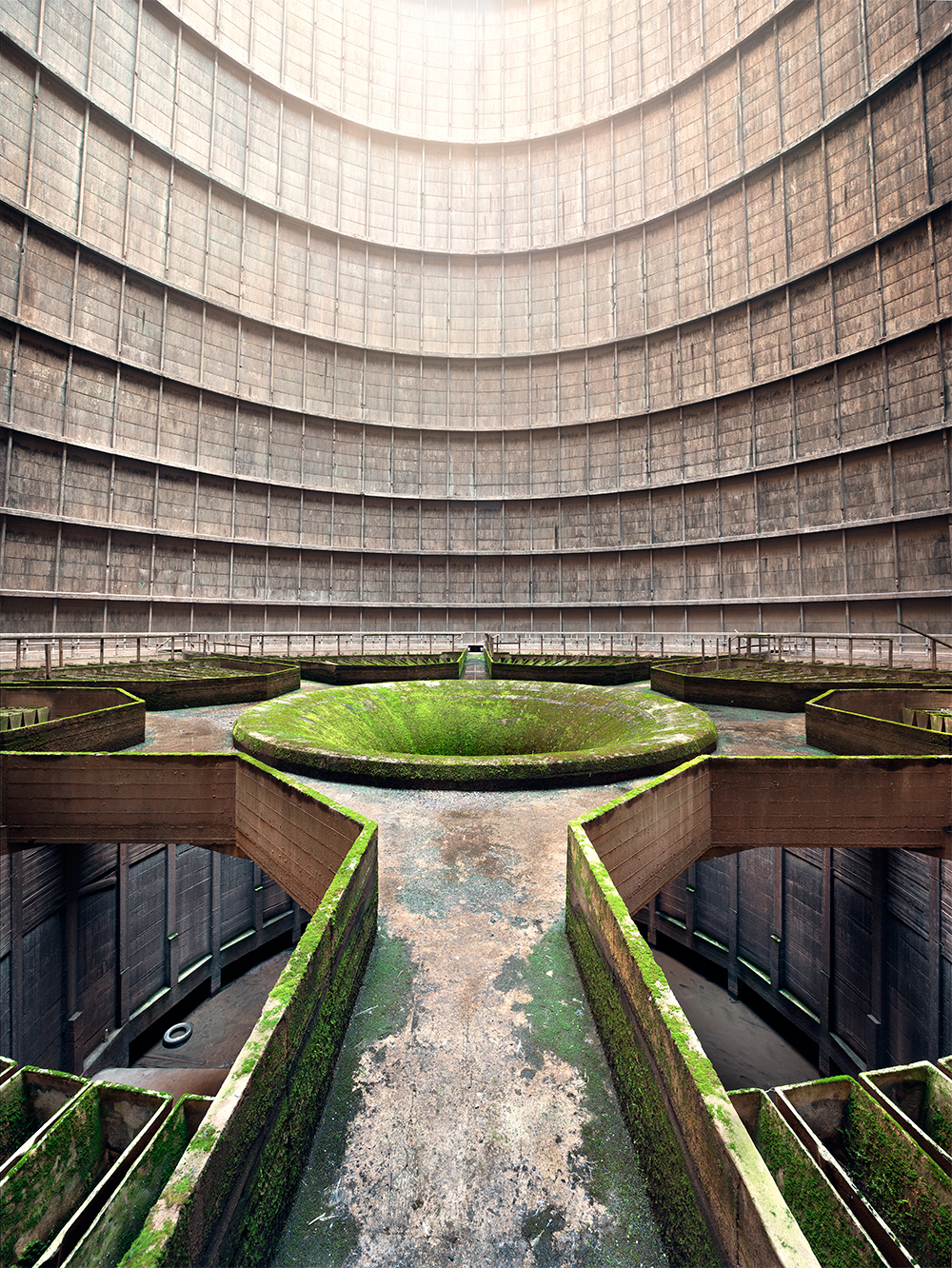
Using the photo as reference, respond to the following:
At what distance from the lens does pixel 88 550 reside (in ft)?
75.2

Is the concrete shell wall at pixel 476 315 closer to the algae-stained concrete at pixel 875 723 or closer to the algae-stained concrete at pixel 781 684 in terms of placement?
the algae-stained concrete at pixel 781 684

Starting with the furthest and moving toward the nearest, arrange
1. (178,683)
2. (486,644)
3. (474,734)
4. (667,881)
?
(486,644) → (178,683) → (474,734) → (667,881)

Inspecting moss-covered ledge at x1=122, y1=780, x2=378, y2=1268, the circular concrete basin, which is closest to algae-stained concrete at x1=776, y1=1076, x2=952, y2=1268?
moss-covered ledge at x1=122, y1=780, x2=378, y2=1268

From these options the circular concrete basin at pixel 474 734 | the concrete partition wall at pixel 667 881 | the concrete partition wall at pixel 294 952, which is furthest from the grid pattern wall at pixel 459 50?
the concrete partition wall at pixel 294 952

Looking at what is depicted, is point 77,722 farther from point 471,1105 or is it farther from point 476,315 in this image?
point 476,315

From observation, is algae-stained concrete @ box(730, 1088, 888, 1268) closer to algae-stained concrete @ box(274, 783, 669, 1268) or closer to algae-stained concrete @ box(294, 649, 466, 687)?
algae-stained concrete @ box(274, 783, 669, 1268)

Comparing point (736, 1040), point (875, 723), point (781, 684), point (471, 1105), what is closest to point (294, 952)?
point (471, 1105)

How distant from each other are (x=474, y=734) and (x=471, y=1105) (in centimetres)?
739

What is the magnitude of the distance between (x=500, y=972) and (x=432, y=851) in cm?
161

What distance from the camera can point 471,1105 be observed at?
219cm

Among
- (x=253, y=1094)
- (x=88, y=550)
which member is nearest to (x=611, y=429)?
(x=88, y=550)

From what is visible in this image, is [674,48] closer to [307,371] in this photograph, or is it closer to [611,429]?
[611,429]

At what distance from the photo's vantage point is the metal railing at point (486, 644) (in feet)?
58.7

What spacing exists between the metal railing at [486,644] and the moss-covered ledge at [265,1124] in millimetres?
15072
